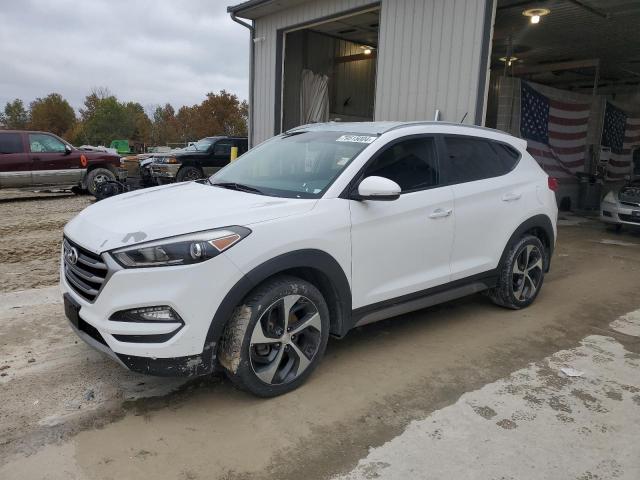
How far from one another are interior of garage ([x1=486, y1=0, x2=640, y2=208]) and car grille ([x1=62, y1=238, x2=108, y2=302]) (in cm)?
884

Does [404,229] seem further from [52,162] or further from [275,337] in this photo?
[52,162]

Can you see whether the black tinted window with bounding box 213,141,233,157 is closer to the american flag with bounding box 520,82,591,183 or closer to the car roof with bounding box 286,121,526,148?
the american flag with bounding box 520,82,591,183

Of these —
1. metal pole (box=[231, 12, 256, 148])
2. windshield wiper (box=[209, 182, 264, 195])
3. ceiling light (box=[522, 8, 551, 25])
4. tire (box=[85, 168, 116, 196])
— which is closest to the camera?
Result: windshield wiper (box=[209, 182, 264, 195])

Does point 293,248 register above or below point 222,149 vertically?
below

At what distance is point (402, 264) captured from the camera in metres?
3.74

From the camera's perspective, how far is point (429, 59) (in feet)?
25.1

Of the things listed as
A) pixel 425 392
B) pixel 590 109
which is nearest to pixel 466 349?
pixel 425 392

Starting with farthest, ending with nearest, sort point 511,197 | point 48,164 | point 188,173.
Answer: point 188,173 < point 48,164 < point 511,197

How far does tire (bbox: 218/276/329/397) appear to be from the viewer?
2957mm

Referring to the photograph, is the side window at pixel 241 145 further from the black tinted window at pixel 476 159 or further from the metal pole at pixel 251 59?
the black tinted window at pixel 476 159

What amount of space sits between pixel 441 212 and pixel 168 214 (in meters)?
2.04

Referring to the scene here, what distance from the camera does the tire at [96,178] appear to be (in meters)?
12.9

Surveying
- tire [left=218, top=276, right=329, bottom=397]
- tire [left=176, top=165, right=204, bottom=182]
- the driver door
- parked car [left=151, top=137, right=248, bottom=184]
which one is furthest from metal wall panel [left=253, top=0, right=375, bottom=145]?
tire [left=218, top=276, right=329, bottom=397]

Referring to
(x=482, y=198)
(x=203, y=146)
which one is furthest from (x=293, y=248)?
(x=203, y=146)
